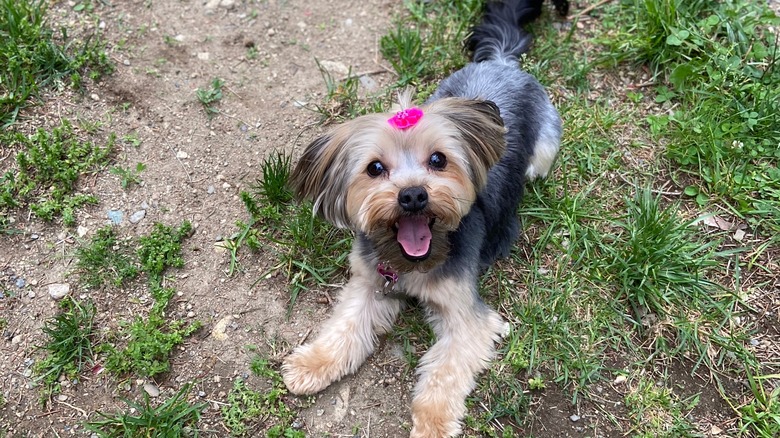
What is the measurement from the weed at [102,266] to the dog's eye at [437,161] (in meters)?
2.57

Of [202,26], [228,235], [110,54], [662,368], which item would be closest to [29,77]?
[110,54]

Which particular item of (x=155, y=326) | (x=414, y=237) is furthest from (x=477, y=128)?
(x=155, y=326)

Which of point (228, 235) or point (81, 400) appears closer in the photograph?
point (81, 400)

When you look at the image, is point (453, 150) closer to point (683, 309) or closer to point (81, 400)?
point (683, 309)

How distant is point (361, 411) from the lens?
4.27 meters

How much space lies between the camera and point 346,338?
4.38 meters

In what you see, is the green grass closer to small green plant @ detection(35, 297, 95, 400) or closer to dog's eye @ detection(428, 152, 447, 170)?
small green plant @ detection(35, 297, 95, 400)

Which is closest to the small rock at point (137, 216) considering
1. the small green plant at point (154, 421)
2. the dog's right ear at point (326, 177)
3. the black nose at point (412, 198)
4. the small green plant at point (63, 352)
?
the small green plant at point (63, 352)

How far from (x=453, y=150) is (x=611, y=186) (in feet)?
7.65

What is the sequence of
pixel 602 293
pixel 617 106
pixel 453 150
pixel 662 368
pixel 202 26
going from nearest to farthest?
pixel 453 150, pixel 662 368, pixel 602 293, pixel 617 106, pixel 202 26

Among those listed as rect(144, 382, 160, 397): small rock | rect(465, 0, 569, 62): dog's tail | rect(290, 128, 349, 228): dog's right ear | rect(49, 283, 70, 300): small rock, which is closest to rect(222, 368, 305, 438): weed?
rect(144, 382, 160, 397): small rock

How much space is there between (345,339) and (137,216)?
6.77 ft

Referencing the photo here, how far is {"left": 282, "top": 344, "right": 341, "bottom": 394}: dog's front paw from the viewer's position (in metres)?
4.23

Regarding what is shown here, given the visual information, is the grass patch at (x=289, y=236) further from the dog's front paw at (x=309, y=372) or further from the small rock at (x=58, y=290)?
the small rock at (x=58, y=290)
